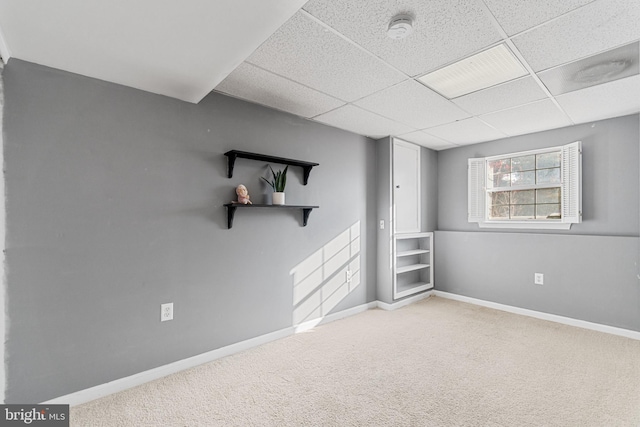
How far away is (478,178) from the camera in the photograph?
411cm

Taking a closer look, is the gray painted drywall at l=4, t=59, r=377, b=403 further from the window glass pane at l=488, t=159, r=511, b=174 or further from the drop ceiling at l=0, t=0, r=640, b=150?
the window glass pane at l=488, t=159, r=511, b=174

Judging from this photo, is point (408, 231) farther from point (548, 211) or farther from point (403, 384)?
point (403, 384)

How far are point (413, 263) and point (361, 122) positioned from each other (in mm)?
2334

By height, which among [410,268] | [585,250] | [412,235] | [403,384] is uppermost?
[412,235]

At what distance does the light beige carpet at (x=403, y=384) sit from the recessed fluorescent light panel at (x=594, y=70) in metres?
2.22

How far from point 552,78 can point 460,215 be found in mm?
2374

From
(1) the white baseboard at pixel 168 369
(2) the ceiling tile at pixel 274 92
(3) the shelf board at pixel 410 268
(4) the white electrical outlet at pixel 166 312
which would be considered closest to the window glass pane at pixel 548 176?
(3) the shelf board at pixel 410 268

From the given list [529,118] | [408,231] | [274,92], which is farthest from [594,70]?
[408,231]

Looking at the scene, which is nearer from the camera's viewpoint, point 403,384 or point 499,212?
point 403,384

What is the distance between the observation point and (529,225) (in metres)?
3.71

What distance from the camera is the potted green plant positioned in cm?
272

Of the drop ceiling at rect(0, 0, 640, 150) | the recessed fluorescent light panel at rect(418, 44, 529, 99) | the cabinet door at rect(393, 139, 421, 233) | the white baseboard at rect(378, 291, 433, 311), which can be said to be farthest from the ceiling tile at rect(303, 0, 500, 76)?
the white baseboard at rect(378, 291, 433, 311)

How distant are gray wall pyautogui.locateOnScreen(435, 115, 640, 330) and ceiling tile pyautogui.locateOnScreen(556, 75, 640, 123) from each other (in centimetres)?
25

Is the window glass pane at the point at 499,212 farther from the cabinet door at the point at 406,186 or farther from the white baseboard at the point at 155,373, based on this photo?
the white baseboard at the point at 155,373
